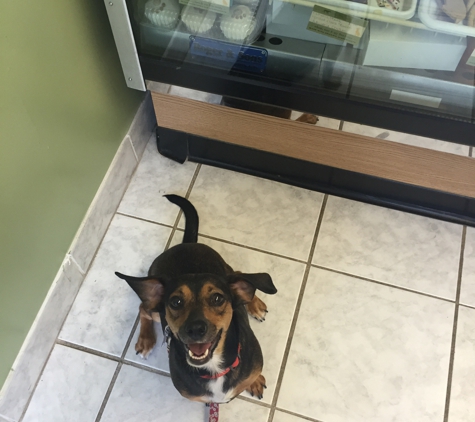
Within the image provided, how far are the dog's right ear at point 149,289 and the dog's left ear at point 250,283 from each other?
17cm

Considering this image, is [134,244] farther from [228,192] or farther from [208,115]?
[208,115]

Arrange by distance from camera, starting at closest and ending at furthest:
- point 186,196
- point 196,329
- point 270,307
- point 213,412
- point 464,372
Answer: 1. point 196,329
2. point 213,412
3. point 464,372
4. point 270,307
5. point 186,196

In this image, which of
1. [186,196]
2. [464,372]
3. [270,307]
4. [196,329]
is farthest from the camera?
[186,196]

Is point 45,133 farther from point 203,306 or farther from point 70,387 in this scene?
point 70,387

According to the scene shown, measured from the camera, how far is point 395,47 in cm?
120

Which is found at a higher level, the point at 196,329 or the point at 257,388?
the point at 196,329

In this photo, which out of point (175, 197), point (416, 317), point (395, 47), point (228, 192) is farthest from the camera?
point (228, 192)

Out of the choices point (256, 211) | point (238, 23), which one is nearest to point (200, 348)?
point (256, 211)

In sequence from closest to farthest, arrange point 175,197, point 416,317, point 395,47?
point 395,47 → point 416,317 → point 175,197

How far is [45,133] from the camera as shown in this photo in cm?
120

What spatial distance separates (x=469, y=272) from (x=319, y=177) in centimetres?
58

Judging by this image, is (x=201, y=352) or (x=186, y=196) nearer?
(x=201, y=352)

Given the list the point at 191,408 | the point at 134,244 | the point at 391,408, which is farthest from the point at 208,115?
the point at 391,408

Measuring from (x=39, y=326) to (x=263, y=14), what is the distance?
1096 millimetres
